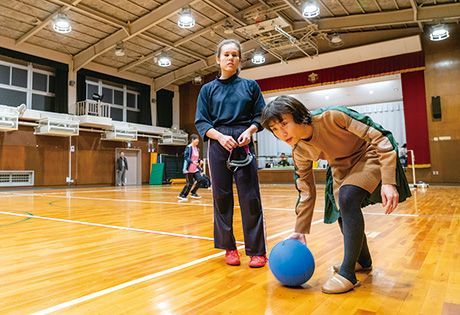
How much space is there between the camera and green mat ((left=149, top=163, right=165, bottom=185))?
51.0 ft

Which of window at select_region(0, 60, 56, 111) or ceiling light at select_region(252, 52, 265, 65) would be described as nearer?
window at select_region(0, 60, 56, 111)

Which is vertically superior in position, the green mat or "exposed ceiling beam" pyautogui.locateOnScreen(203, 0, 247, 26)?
"exposed ceiling beam" pyautogui.locateOnScreen(203, 0, 247, 26)

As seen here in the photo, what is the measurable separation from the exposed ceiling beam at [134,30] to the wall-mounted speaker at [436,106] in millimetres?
8778

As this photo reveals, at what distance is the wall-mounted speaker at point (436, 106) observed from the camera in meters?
11.2

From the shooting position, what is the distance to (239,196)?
195 cm

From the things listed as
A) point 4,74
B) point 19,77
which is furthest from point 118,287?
point 19,77

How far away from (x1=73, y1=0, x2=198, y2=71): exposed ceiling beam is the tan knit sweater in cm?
908

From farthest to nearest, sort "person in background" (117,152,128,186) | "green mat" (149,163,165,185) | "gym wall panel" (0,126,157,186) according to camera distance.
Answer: "green mat" (149,163,165,185), "person in background" (117,152,128,186), "gym wall panel" (0,126,157,186)

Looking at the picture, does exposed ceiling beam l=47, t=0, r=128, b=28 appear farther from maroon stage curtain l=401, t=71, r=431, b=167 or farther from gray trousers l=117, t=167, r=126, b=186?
maroon stage curtain l=401, t=71, r=431, b=167

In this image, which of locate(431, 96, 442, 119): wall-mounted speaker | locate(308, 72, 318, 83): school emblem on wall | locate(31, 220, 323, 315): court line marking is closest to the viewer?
locate(31, 220, 323, 315): court line marking

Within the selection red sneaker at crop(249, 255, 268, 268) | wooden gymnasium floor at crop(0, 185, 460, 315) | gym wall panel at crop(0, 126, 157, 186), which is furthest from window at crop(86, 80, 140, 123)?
red sneaker at crop(249, 255, 268, 268)

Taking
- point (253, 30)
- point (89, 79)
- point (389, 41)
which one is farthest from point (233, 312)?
point (89, 79)

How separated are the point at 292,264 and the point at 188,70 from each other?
1444cm

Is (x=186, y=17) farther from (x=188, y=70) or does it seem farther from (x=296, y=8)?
(x=188, y=70)
